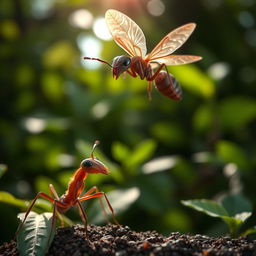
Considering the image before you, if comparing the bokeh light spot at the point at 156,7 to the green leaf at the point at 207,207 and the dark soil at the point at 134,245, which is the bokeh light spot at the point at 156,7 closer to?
the green leaf at the point at 207,207

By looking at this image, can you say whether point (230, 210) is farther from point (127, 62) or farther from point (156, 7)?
point (156, 7)

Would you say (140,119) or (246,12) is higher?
(246,12)

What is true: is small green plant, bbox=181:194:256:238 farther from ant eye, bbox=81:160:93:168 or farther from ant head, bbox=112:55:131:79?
ant head, bbox=112:55:131:79

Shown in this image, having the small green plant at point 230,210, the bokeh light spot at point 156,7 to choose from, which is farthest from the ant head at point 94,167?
the bokeh light spot at point 156,7

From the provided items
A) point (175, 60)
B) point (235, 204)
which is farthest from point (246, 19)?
point (175, 60)

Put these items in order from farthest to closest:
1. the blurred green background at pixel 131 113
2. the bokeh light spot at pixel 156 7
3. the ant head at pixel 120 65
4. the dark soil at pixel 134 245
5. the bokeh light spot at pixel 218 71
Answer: the bokeh light spot at pixel 156 7, the bokeh light spot at pixel 218 71, the blurred green background at pixel 131 113, the ant head at pixel 120 65, the dark soil at pixel 134 245

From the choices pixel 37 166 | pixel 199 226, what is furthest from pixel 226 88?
pixel 37 166

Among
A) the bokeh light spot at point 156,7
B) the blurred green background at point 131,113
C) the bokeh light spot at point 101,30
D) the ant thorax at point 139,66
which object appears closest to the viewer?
the ant thorax at point 139,66

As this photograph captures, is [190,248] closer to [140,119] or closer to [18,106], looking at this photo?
[140,119]
